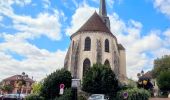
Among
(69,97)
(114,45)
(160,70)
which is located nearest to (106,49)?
(114,45)

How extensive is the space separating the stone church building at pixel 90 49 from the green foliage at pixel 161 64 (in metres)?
13.0

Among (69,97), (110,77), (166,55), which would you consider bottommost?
(69,97)

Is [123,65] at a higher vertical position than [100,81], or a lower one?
higher

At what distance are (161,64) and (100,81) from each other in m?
28.1

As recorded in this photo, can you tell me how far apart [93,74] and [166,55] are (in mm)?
30291

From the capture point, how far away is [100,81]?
41781 millimetres

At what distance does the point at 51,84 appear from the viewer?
3844cm

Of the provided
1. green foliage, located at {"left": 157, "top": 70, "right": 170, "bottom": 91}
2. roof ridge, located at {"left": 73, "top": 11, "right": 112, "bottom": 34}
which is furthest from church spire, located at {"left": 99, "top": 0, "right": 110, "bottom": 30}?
green foliage, located at {"left": 157, "top": 70, "right": 170, "bottom": 91}

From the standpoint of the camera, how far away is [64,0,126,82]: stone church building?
182 feet

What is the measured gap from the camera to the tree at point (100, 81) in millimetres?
41062

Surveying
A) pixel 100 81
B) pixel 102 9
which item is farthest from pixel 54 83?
pixel 102 9

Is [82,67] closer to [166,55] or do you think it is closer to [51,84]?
[51,84]

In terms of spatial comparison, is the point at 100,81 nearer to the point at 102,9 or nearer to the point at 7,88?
the point at 102,9

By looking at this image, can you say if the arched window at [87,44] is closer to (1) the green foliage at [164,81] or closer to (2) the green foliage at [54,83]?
(1) the green foliage at [164,81]
